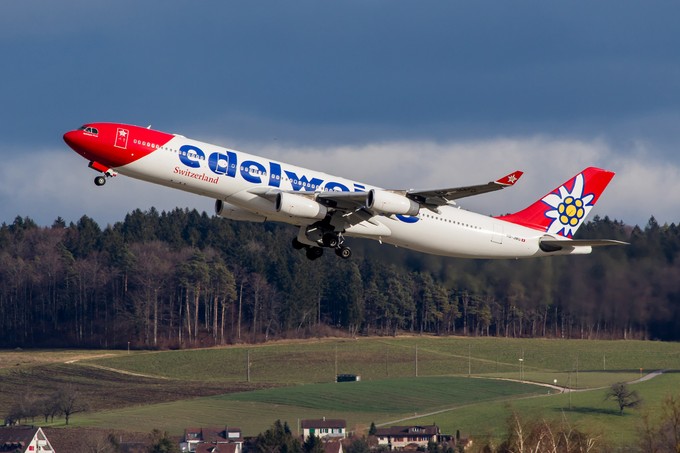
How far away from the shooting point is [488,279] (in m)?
69.8

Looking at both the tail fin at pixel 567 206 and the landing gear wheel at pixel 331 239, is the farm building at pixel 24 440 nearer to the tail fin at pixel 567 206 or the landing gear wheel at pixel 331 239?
the landing gear wheel at pixel 331 239

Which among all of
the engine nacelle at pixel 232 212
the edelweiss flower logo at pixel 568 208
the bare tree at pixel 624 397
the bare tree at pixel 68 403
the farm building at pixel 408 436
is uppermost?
the edelweiss flower logo at pixel 568 208

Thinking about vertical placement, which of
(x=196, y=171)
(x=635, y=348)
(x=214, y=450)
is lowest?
→ (x=214, y=450)

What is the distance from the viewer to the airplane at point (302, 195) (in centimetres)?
5678

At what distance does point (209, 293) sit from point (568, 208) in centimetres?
8987

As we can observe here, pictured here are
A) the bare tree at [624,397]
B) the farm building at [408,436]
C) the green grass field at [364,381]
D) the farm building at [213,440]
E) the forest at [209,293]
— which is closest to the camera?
the forest at [209,293]

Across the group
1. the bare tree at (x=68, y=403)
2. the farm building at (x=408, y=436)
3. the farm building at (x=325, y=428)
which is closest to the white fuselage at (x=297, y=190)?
the farm building at (x=408, y=436)

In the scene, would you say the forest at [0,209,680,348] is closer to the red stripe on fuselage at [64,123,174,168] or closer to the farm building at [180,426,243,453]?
the farm building at [180,426,243,453]

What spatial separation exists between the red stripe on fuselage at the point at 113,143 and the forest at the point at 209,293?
22153 mm

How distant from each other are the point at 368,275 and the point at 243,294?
167ft

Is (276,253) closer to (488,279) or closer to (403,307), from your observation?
(403,307)

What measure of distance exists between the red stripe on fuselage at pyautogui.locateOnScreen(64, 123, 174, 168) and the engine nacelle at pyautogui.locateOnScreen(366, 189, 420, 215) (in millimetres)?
10011

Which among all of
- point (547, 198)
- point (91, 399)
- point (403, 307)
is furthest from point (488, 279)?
point (91, 399)

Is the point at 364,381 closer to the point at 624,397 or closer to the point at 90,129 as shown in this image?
the point at 624,397
